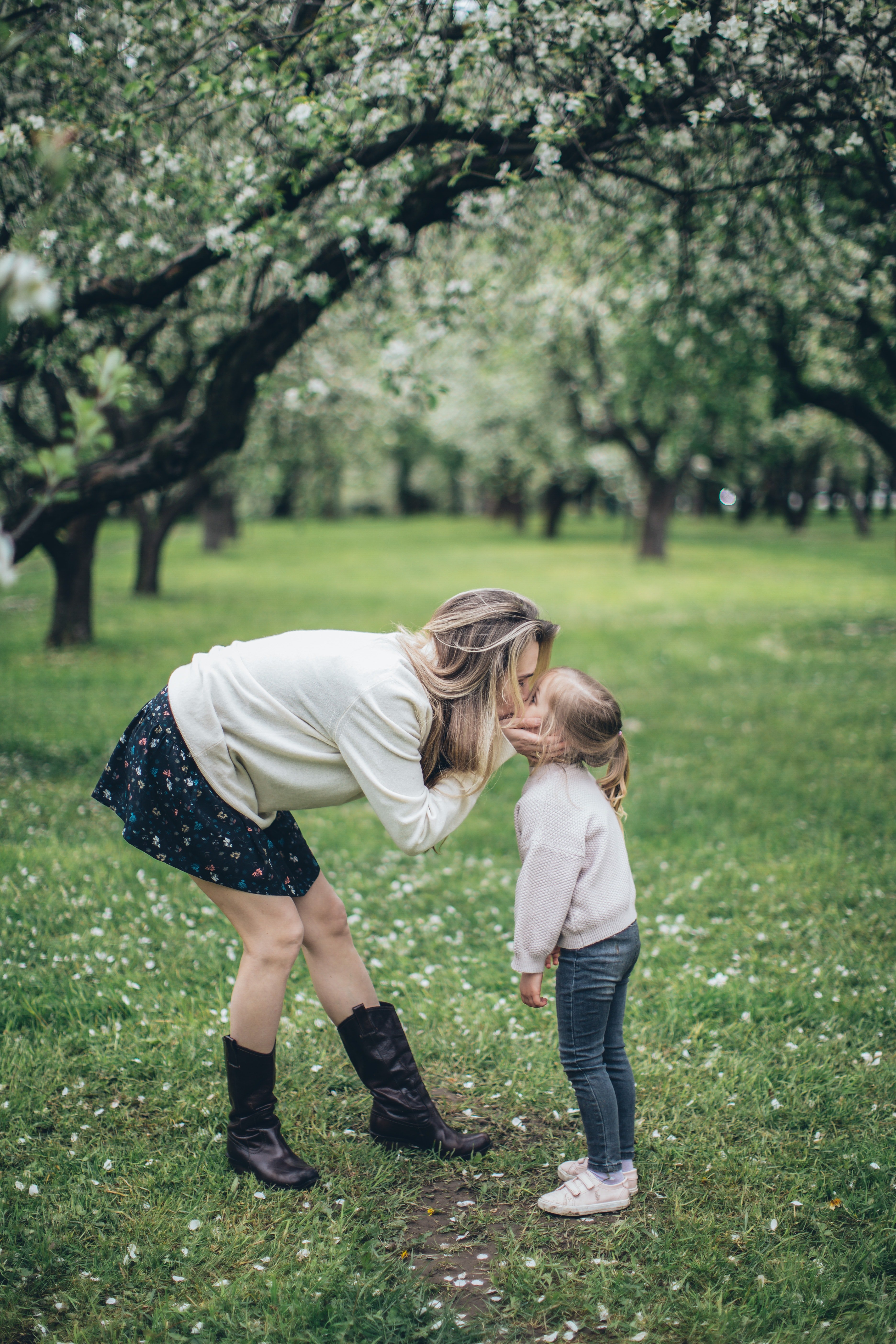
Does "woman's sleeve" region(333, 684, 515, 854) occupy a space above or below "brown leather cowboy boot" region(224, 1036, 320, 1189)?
above

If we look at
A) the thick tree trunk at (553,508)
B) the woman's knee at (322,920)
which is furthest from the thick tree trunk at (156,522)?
the thick tree trunk at (553,508)

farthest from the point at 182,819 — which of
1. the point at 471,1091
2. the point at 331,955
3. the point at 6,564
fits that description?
the point at 471,1091

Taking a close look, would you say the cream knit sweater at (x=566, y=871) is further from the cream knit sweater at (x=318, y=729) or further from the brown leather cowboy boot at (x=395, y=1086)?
the brown leather cowboy boot at (x=395, y=1086)

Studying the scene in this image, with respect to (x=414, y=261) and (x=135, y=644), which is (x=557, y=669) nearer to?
(x=414, y=261)

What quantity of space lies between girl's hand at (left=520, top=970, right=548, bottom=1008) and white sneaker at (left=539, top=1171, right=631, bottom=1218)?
2.20 ft

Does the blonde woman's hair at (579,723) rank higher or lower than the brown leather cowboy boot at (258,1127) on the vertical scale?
higher

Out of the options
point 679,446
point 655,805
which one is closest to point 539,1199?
point 655,805

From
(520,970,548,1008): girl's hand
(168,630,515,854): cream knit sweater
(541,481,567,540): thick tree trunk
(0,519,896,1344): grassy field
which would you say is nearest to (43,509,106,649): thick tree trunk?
(0,519,896,1344): grassy field

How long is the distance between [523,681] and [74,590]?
1256 cm

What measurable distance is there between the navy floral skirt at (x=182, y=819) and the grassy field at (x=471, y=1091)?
1.13 meters

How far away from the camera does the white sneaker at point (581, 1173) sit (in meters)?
3.29

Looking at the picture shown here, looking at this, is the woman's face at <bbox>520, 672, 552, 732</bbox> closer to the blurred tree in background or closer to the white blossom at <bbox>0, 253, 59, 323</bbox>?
the blurred tree in background

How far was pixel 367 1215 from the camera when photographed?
322 centimetres

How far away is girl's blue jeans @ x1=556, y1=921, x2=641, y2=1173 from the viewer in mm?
3105
